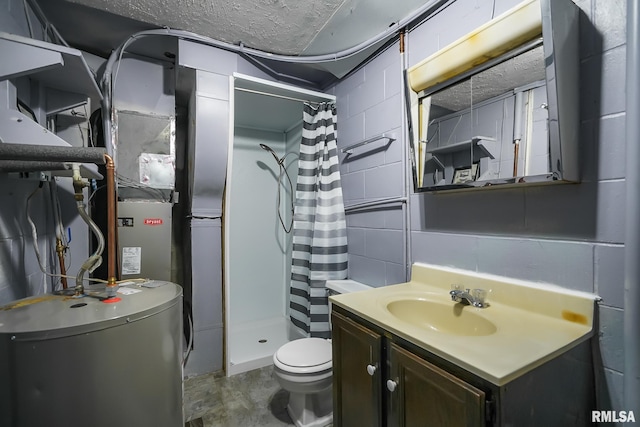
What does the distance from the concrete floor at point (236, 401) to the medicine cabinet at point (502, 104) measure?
5.20 feet

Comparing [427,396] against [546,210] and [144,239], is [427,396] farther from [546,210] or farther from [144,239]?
[144,239]

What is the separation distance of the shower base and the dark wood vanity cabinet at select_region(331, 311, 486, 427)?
1.07 metres

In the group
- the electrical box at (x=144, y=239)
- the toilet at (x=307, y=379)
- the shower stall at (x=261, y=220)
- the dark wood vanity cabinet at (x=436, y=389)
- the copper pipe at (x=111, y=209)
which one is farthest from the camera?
the shower stall at (x=261, y=220)

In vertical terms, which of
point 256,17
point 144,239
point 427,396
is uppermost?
point 256,17

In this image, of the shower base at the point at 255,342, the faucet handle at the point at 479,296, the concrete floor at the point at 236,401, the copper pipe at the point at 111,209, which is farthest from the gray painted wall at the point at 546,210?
the copper pipe at the point at 111,209

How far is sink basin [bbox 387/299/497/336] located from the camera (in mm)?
1104

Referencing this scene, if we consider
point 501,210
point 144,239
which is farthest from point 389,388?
point 144,239

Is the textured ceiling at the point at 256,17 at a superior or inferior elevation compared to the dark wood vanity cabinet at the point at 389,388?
superior

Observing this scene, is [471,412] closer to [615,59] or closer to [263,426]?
[615,59]

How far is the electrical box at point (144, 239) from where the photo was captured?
1756 mm

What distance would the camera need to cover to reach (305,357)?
4.99 ft

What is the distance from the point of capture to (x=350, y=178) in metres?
2.06

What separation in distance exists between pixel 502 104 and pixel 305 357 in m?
1.56

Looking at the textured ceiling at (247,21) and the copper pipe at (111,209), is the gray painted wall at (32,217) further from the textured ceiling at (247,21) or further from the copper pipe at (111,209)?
the copper pipe at (111,209)
